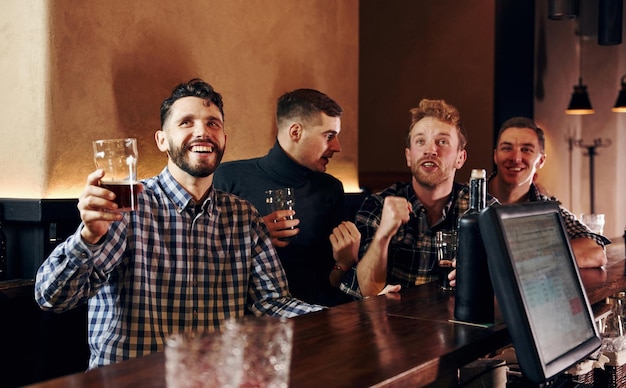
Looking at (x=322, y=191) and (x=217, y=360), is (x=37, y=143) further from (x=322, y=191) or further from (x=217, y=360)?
(x=217, y=360)

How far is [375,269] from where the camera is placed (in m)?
2.51

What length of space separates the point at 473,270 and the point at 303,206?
5.98ft

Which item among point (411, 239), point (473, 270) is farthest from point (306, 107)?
point (473, 270)

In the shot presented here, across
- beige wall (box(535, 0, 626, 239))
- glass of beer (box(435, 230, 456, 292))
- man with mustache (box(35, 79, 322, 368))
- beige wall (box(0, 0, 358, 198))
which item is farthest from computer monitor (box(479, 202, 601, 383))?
beige wall (box(535, 0, 626, 239))

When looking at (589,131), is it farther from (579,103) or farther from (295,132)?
(295,132)

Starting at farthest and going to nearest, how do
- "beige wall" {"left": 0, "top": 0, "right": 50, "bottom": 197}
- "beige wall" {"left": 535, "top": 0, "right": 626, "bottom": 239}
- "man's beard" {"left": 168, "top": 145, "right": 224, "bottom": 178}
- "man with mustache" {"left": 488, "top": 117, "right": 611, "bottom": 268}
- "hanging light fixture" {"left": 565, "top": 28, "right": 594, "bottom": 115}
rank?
"beige wall" {"left": 535, "top": 0, "right": 626, "bottom": 239} < "hanging light fixture" {"left": 565, "top": 28, "right": 594, "bottom": 115} < "man with mustache" {"left": 488, "top": 117, "right": 611, "bottom": 268} < "beige wall" {"left": 0, "top": 0, "right": 50, "bottom": 197} < "man's beard" {"left": 168, "top": 145, "right": 224, "bottom": 178}

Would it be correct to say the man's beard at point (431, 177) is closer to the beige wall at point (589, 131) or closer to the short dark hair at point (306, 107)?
the short dark hair at point (306, 107)

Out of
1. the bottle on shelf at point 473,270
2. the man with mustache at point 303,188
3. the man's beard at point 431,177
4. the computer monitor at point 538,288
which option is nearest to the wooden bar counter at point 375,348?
the bottle on shelf at point 473,270

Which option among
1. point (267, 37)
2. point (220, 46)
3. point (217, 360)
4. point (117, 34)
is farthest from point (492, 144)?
point (217, 360)

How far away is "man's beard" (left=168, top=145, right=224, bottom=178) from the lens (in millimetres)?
2420

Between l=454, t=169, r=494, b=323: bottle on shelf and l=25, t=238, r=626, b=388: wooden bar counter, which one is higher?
l=454, t=169, r=494, b=323: bottle on shelf

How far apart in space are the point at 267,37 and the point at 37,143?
174 centimetres

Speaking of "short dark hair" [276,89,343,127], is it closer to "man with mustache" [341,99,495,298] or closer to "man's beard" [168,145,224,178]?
"man with mustache" [341,99,495,298]

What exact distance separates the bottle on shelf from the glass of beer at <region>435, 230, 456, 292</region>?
44 cm
